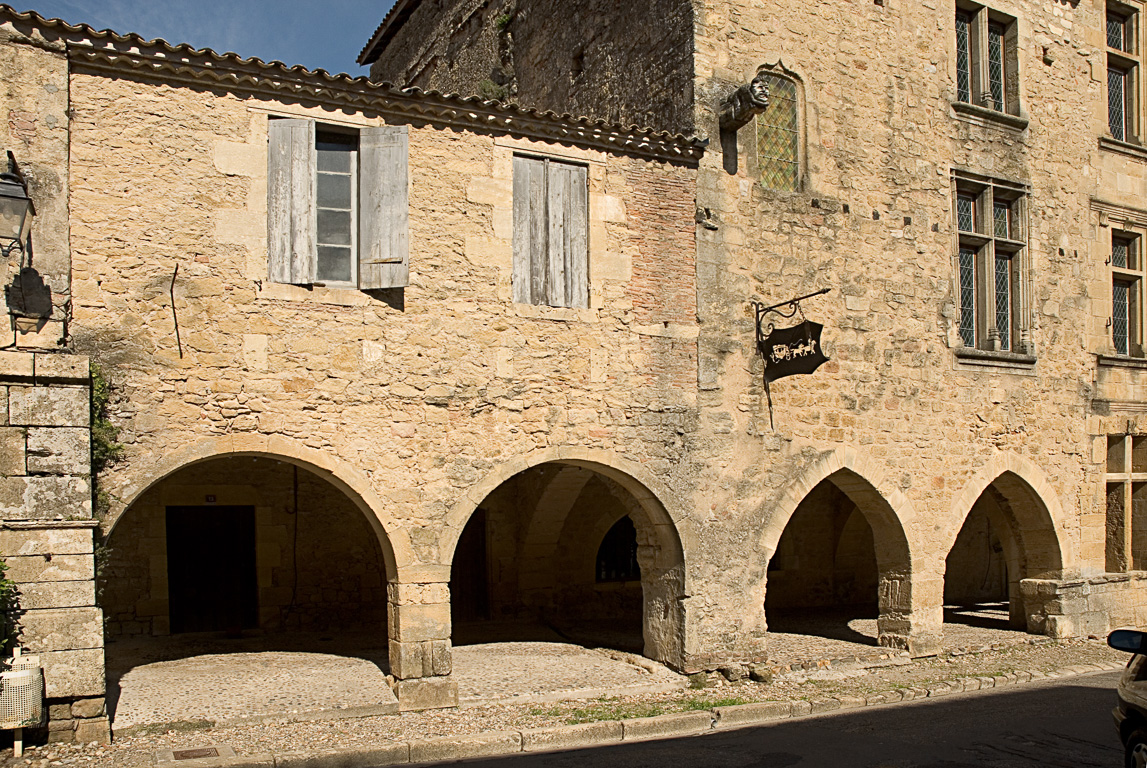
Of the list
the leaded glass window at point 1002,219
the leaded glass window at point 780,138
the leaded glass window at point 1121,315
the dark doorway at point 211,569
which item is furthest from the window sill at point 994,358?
the dark doorway at point 211,569

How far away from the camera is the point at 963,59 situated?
38.7 feet

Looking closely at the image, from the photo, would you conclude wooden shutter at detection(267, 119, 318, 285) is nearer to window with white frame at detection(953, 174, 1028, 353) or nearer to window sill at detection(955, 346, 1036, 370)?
window sill at detection(955, 346, 1036, 370)

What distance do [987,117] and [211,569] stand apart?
1040cm

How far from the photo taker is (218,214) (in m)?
7.42

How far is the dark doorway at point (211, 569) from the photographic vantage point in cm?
1082

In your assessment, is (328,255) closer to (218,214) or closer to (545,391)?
(218,214)

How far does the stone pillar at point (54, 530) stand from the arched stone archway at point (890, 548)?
6.37 metres

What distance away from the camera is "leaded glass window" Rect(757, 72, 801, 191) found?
10000 millimetres

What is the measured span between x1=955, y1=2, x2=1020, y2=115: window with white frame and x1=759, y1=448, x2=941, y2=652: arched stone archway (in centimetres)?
476

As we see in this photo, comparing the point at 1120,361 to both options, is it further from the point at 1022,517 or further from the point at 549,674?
the point at 549,674

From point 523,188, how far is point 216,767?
5.13m

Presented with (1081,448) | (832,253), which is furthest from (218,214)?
(1081,448)

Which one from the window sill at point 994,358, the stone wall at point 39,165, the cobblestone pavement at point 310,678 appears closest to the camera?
the stone wall at point 39,165

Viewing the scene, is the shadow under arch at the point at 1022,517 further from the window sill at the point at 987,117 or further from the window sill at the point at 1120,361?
the window sill at the point at 987,117
